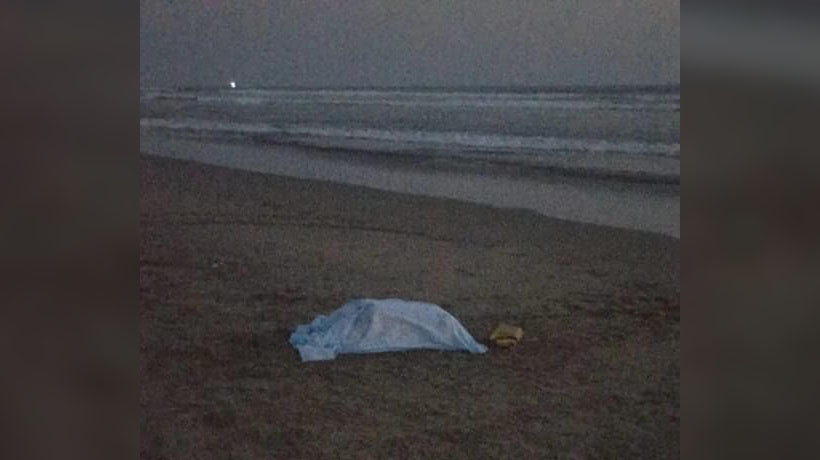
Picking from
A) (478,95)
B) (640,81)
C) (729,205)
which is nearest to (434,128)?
(478,95)

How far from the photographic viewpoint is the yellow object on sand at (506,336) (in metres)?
2.80

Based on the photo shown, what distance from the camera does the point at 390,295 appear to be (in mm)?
3072

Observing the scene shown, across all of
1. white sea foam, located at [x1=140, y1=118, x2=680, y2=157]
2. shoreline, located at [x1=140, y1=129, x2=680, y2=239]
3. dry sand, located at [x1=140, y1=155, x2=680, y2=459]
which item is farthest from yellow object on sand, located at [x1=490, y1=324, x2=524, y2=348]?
white sea foam, located at [x1=140, y1=118, x2=680, y2=157]

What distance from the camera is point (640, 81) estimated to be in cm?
382

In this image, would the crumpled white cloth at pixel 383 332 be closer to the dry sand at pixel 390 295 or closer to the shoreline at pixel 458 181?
the dry sand at pixel 390 295

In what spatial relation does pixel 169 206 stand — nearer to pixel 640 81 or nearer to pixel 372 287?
pixel 372 287

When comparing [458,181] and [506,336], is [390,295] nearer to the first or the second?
[506,336]

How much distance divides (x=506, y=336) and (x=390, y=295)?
449mm

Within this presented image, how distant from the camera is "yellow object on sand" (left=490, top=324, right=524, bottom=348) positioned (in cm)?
280

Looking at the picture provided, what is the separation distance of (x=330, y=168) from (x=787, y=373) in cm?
285

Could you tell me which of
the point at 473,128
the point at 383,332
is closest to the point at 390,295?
the point at 383,332

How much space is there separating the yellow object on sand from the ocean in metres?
0.92

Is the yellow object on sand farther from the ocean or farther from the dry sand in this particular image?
the ocean

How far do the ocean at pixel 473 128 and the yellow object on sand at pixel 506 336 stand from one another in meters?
0.92
